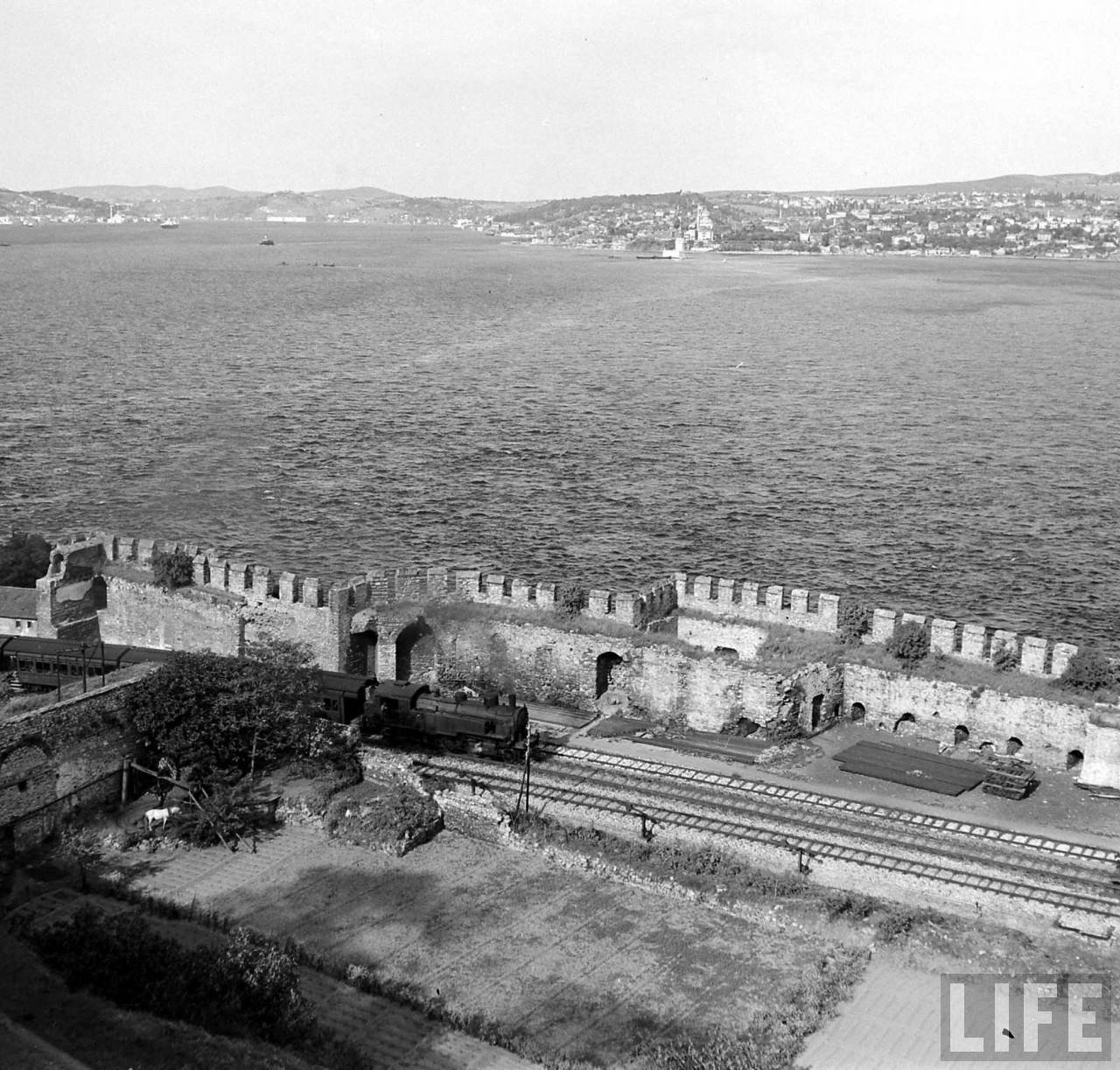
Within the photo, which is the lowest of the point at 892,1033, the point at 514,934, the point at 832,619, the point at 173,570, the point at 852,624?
the point at 514,934

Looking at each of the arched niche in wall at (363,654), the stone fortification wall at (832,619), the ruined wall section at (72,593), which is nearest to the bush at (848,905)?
the stone fortification wall at (832,619)

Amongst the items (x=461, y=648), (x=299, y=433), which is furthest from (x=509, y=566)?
(x=299, y=433)

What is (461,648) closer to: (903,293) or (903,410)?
(903,410)

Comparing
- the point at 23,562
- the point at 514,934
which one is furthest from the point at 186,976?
the point at 23,562

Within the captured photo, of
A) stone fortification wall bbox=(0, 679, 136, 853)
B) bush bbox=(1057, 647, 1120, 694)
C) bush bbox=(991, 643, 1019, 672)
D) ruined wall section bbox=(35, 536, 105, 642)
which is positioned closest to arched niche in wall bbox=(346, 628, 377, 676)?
stone fortification wall bbox=(0, 679, 136, 853)

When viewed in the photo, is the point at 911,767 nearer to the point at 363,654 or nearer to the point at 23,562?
the point at 363,654

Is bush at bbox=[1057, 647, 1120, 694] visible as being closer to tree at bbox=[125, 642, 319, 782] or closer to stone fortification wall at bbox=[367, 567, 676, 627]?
stone fortification wall at bbox=[367, 567, 676, 627]

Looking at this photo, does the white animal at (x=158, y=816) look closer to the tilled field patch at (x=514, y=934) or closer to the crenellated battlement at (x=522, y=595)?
the tilled field patch at (x=514, y=934)
